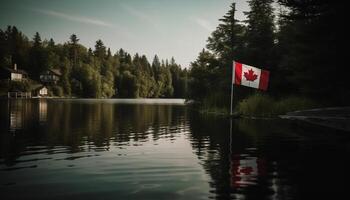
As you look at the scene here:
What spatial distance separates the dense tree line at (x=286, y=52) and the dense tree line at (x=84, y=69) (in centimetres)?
5597

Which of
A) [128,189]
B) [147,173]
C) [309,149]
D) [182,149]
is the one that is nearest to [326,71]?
[309,149]

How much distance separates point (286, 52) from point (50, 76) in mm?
111569

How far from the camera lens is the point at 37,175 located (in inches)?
364

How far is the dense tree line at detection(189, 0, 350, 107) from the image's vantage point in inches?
832

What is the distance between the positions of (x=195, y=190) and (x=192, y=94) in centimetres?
4856

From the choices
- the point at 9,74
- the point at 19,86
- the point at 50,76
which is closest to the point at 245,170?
the point at 19,86

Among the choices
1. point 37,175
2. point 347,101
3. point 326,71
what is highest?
point 326,71

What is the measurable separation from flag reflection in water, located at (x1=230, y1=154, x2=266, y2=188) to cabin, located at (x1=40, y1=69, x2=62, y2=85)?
125m

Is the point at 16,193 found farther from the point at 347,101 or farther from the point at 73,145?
the point at 347,101

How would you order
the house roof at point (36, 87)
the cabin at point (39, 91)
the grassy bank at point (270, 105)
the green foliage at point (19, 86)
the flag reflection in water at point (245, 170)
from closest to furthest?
the flag reflection in water at point (245, 170), the grassy bank at point (270, 105), the green foliage at point (19, 86), the house roof at point (36, 87), the cabin at point (39, 91)

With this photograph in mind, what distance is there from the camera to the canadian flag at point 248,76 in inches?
1181

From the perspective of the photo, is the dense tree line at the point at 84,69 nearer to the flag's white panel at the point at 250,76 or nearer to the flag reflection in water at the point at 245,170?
the flag's white panel at the point at 250,76

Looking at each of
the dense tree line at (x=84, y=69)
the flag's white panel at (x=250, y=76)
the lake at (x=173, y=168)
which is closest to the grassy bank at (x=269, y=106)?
the flag's white panel at (x=250, y=76)

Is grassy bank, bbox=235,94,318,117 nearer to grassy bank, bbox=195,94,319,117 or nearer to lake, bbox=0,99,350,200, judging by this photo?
grassy bank, bbox=195,94,319,117
